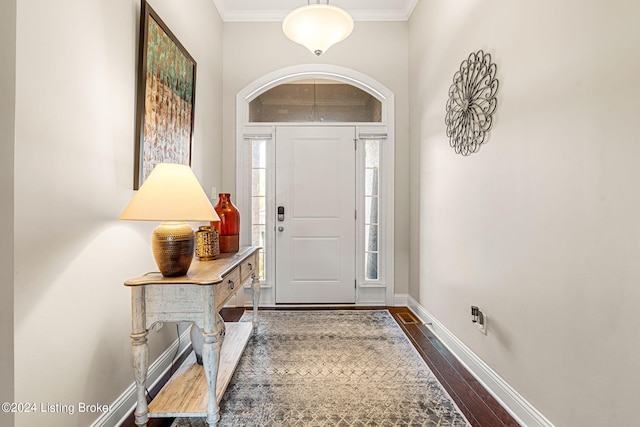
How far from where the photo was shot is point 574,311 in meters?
1.27

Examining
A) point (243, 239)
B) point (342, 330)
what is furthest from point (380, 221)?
point (243, 239)

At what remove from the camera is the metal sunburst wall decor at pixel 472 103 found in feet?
6.12

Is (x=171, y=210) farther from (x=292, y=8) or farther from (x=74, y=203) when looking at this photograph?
(x=292, y=8)

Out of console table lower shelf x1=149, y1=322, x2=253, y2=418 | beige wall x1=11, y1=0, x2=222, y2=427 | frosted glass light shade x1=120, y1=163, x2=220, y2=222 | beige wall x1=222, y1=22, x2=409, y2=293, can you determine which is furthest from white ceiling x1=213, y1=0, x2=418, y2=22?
console table lower shelf x1=149, y1=322, x2=253, y2=418

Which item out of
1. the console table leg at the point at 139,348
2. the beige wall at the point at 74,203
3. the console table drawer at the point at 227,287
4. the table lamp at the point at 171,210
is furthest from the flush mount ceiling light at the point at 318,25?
the console table leg at the point at 139,348

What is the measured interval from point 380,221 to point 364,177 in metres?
0.53

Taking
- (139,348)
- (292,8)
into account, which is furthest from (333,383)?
(292,8)

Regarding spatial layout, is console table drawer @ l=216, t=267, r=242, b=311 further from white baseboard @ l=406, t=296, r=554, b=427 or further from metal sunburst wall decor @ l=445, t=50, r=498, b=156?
metal sunburst wall decor @ l=445, t=50, r=498, b=156

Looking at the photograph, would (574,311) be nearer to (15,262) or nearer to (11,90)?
(15,262)

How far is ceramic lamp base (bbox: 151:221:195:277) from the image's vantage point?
148 centimetres

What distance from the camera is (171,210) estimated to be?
1.39 metres

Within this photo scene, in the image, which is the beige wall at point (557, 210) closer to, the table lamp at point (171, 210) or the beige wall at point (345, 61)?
the beige wall at point (345, 61)

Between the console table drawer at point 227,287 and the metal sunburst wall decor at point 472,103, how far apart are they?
5.70ft

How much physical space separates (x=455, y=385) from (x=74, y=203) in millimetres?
2248
